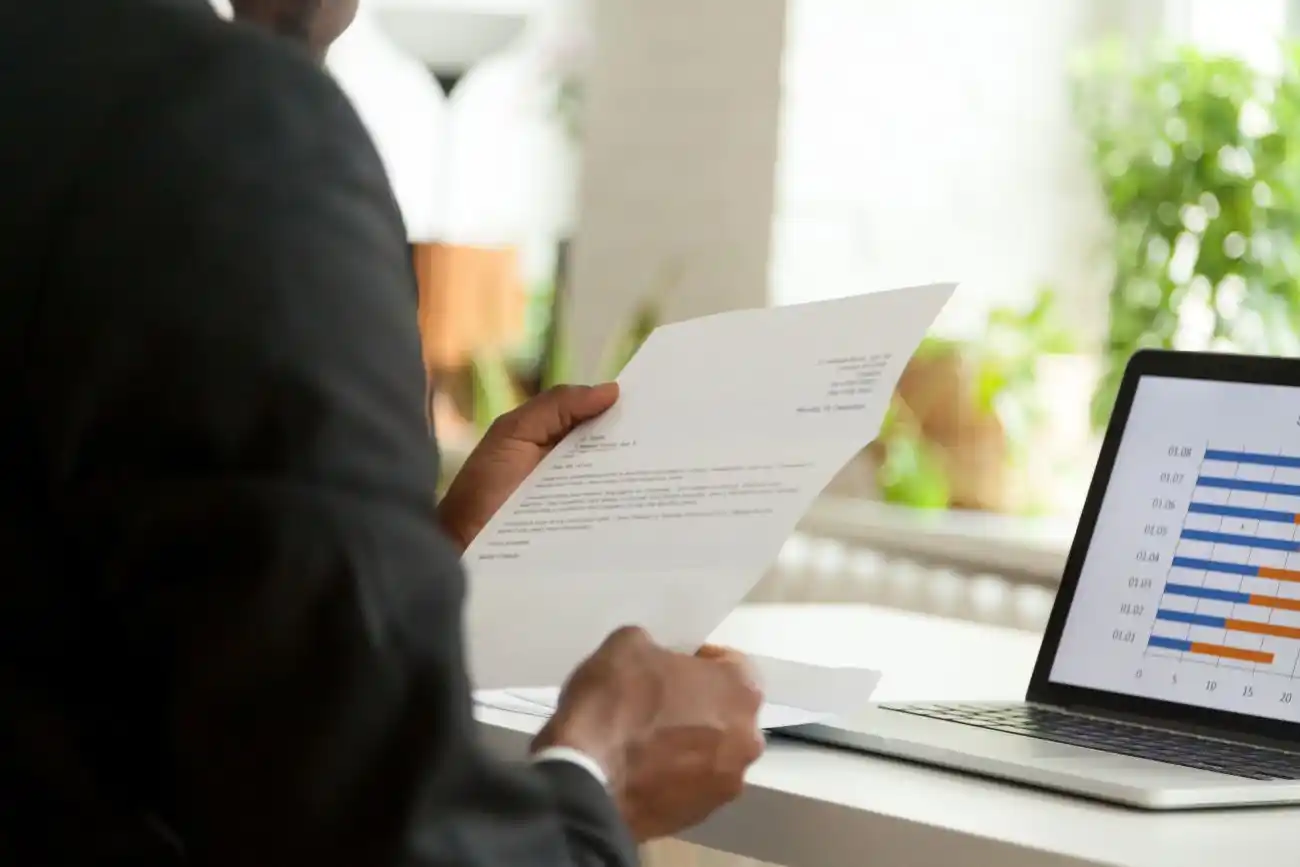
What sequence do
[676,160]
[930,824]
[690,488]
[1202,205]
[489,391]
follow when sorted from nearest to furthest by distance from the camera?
[930,824] < [690,488] < [1202,205] < [676,160] < [489,391]

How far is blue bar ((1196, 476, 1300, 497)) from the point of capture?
1.39m

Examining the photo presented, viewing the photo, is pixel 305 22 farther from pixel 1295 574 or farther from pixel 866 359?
pixel 1295 574

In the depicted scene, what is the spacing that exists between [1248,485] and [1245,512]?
2 cm

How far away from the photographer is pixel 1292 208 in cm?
280

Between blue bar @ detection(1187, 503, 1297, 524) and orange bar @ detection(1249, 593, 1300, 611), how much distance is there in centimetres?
5

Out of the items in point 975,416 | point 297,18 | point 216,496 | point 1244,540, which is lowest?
point 975,416

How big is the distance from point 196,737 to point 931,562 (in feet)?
7.59

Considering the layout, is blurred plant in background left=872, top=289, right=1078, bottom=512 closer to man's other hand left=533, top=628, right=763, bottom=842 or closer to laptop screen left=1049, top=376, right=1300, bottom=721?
laptop screen left=1049, top=376, right=1300, bottom=721

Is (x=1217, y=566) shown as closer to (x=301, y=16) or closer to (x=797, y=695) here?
(x=797, y=695)

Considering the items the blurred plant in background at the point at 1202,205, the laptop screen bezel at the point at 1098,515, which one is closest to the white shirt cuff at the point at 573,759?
the laptop screen bezel at the point at 1098,515

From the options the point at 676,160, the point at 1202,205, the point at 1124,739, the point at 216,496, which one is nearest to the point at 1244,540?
the point at 1124,739

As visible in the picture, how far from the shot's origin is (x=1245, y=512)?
4.60 feet

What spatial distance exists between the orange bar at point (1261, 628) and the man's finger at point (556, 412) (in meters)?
0.44

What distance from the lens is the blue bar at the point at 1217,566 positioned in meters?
1.39
